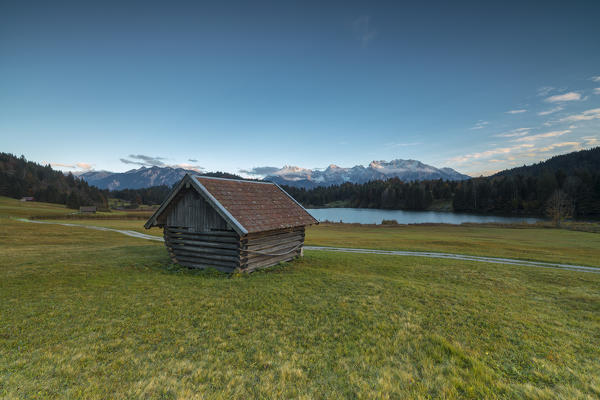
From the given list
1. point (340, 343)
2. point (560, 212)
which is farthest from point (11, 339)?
point (560, 212)

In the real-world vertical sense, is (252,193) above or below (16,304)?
above

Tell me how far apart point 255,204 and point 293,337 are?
393 inches

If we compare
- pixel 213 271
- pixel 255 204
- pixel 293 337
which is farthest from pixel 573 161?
pixel 293 337

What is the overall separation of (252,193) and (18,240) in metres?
29.3

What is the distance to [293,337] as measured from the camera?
24.0ft

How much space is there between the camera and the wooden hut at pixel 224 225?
14.0 m

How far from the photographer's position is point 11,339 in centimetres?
701

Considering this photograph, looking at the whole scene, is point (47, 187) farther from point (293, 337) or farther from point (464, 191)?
point (464, 191)

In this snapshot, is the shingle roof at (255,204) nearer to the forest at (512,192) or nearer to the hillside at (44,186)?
the forest at (512,192)

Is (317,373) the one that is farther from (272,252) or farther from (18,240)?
(18,240)

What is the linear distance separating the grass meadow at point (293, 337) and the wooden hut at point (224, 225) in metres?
1.76

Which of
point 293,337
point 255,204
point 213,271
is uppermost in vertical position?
point 255,204

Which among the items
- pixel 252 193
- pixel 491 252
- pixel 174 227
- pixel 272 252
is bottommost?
pixel 491 252

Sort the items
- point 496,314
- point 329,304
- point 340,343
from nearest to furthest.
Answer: point 340,343 < point 496,314 < point 329,304
